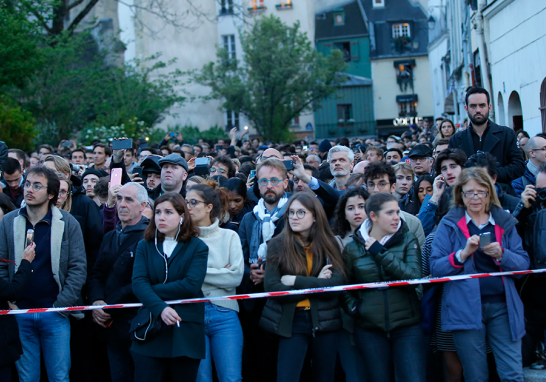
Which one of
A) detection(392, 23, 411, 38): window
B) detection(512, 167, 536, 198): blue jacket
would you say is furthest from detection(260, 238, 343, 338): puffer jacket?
detection(392, 23, 411, 38): window

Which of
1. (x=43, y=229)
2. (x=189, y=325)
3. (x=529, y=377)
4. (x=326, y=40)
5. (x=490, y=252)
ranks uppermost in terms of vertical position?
(x=326, y=40)

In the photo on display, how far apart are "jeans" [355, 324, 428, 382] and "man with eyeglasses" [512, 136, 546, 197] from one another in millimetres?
2220

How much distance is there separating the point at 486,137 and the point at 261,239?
2879 mm

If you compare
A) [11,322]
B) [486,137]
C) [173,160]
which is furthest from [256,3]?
[11,322]

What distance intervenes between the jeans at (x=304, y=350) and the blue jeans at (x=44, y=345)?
1.93m

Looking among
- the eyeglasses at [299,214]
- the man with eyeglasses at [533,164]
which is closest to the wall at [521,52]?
the man with eyeglasses at [533,164]

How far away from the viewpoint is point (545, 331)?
493cm

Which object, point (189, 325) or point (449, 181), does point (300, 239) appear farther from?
point (449, 181)

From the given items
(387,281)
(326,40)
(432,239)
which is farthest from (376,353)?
(326,40)

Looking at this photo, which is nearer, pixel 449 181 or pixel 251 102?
pixel 449 181

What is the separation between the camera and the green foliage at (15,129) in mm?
→ 14680

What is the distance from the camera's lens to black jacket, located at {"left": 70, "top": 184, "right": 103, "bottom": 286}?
5512 mm

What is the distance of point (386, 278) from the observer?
14.6 feet

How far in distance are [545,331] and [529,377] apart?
0.46 metres
